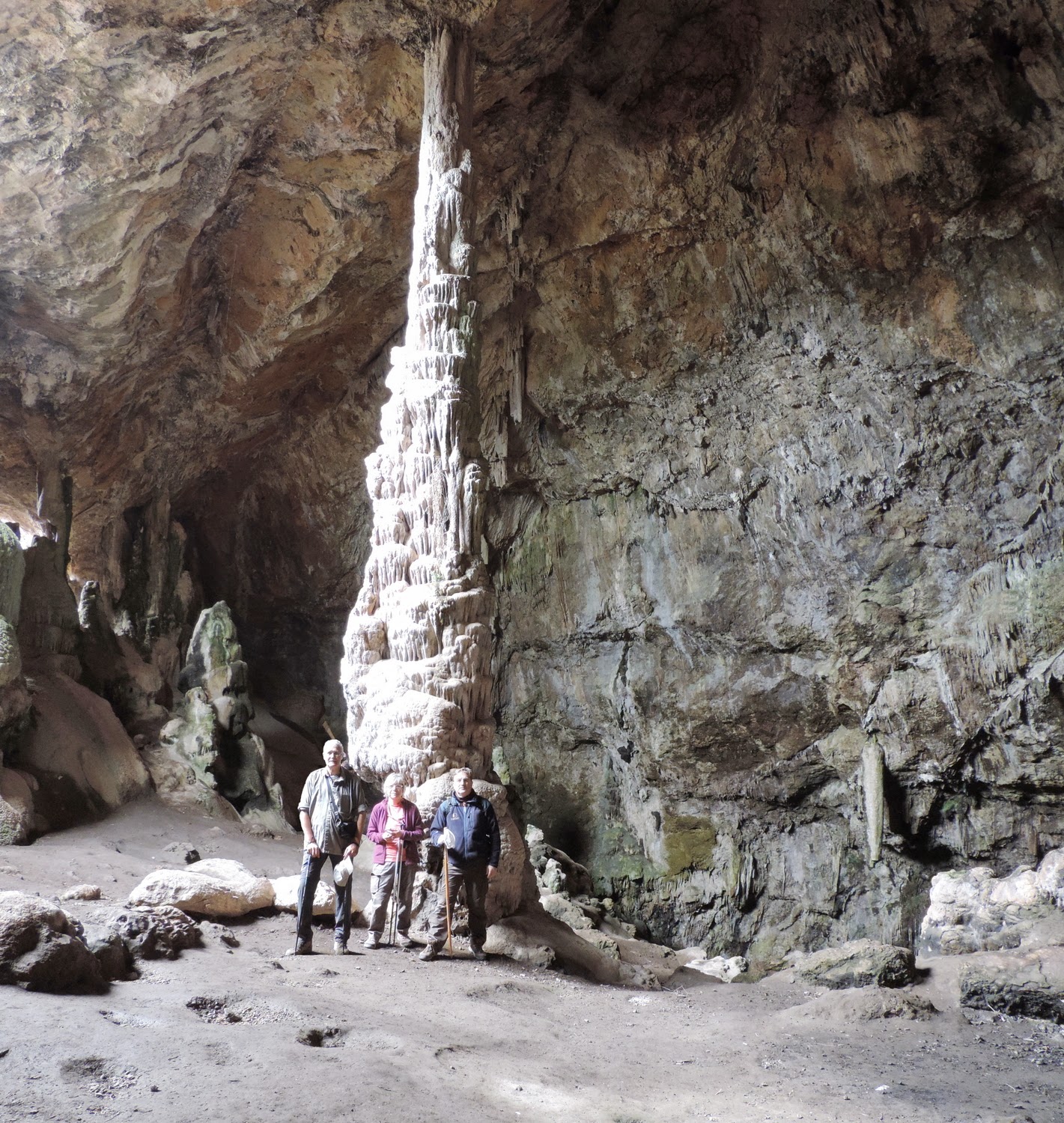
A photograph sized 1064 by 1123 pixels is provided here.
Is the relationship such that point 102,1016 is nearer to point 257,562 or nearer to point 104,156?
point 104,156

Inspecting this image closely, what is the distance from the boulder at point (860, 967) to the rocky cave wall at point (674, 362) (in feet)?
16.8

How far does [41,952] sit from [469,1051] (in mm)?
1897

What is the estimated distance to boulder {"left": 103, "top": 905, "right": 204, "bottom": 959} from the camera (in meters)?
5.29

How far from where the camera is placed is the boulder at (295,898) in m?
7.10

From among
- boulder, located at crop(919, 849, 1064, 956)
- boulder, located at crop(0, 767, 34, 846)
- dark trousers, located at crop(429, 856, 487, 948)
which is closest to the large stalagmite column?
dark trousers, located at crop(429, 856, 487, 948)

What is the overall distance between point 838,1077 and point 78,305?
10461 mm

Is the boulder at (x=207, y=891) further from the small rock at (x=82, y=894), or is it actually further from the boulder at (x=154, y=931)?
the boulder at (x=154, y=931)

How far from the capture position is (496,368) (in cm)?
1389

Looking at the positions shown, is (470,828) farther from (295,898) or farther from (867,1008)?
(867,1008)

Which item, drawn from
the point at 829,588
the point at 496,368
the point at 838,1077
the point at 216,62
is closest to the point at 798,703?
the point at 829,588

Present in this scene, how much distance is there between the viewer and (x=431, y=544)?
7.82 metres

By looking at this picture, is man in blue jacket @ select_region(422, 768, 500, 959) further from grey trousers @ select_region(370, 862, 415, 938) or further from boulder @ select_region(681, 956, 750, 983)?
boulder @ select_region(681, 956, 750, 983)

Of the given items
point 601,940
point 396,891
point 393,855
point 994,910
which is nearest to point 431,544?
point 393,855

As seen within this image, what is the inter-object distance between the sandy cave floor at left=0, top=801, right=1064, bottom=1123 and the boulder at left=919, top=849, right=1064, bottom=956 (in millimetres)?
852
